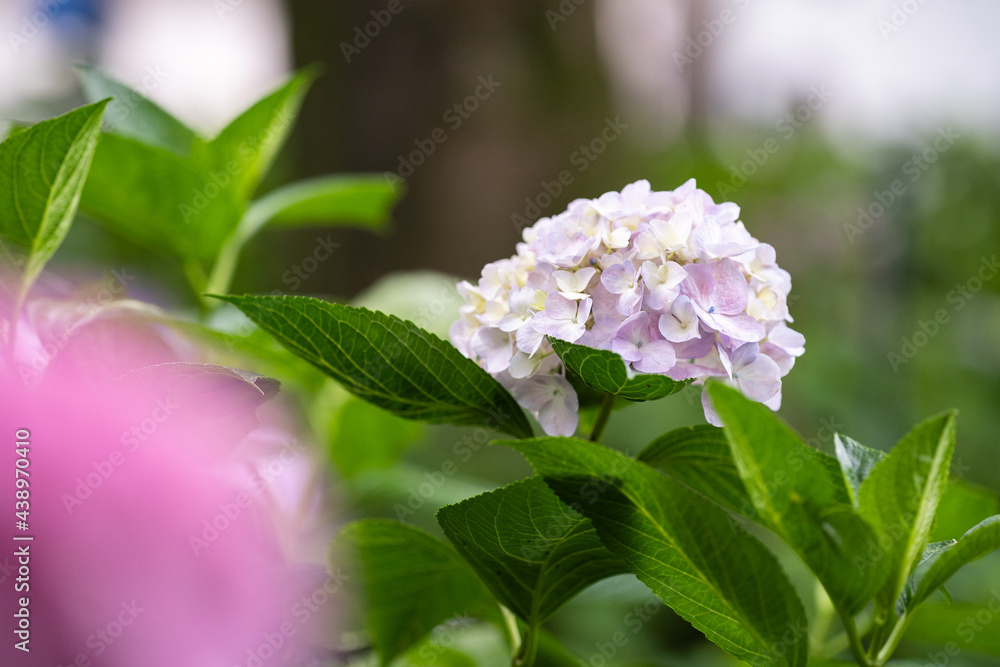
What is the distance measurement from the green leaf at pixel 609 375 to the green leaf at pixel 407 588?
17 cm

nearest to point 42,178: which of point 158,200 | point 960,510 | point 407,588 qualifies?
point 158,200

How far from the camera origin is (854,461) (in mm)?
409

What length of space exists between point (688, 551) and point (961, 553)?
0.43 feet

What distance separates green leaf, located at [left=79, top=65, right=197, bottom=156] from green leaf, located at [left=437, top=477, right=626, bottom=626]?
48 cm

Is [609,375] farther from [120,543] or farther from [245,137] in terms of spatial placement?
[245,137]

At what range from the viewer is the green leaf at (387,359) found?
0.41 metres

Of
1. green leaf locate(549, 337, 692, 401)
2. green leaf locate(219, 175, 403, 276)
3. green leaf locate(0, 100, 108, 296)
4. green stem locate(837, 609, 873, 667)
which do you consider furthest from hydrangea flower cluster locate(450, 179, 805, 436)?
green leaf locate(219, 175, 403, 276)

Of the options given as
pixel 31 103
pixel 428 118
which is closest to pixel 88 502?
pixel 428 118

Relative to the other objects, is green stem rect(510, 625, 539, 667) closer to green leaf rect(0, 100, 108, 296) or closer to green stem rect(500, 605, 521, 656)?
green stem rect(500, 605, 521, 656)

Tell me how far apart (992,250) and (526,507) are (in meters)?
1.93

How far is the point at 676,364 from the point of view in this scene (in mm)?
414

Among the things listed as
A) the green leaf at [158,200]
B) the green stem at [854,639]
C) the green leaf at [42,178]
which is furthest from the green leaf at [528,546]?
the green leaf at [158,200]

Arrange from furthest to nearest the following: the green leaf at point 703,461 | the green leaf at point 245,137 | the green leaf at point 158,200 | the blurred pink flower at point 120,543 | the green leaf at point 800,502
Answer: the green leaf at point 245,137 < the green leaf at point 158,200 < the green leaf at point 703,461 < the green leaf at point 800,502 < the blurred pink flower at point 120,543

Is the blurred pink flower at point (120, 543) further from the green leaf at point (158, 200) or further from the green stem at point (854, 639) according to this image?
the green leaf at point (158, 200)
